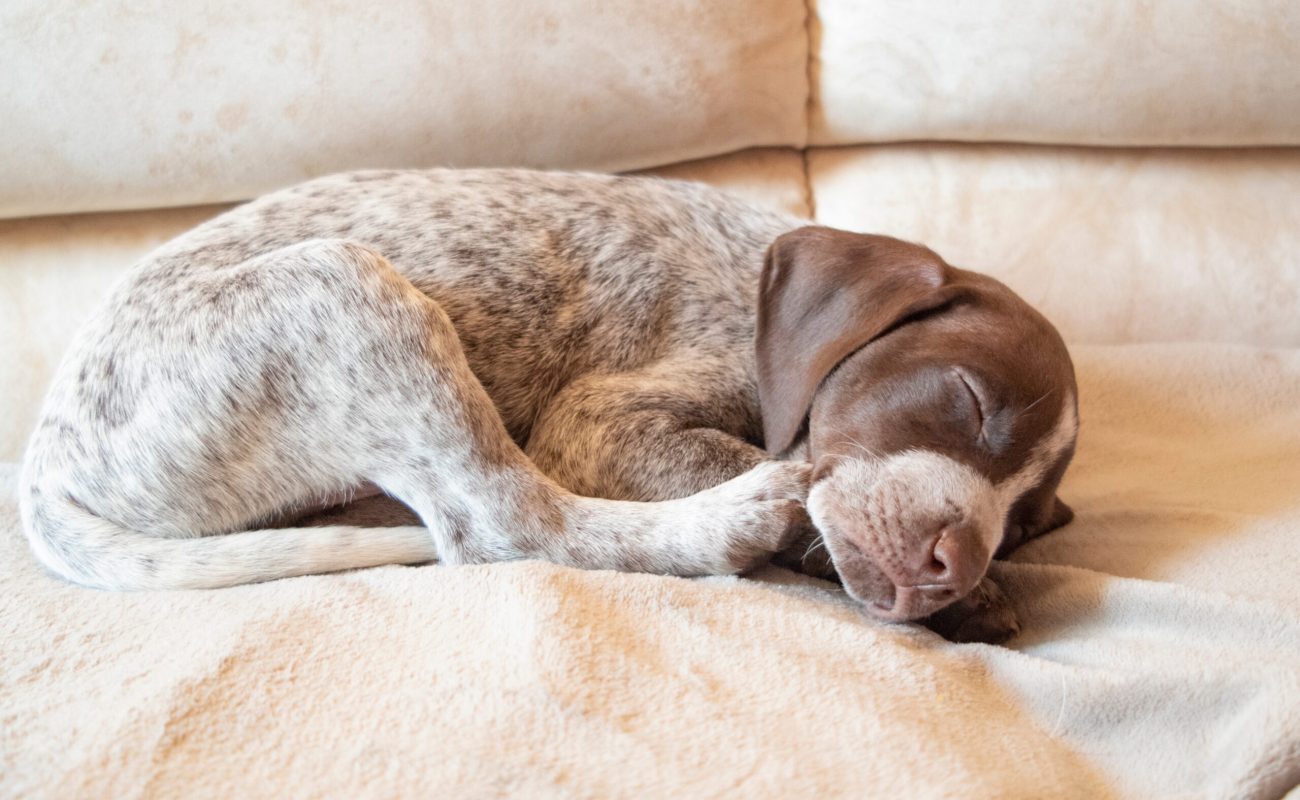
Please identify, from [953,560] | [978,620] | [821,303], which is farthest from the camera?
[821,303]

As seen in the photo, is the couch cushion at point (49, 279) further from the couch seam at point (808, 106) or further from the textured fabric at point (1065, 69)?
the textured fabric at point (1065, 69)

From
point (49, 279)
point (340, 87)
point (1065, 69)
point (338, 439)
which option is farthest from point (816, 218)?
point (49, 279)

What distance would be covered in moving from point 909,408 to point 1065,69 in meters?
1.53

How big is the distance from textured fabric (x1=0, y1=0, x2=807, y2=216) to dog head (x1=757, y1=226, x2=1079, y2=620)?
3.00ft

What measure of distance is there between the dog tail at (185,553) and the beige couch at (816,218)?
82 millimetres

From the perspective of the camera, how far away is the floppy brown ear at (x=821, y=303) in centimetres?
222

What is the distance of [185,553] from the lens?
6.98ft

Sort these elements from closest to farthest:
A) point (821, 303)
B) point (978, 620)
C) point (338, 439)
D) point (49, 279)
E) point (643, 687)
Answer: point (643, 687) → point (978, 620) → point (338, 439) → point (821, 303) → point (49, 279)

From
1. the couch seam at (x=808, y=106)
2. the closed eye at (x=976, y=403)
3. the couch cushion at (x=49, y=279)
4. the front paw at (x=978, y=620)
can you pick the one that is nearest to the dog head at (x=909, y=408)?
the closed eye at (x=976, y=403)

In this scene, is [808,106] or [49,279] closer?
[49,279]

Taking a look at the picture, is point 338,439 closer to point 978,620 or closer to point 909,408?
point 909,408

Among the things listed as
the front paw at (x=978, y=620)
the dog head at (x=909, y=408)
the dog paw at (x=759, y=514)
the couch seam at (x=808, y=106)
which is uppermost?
the couch seam at (x=808, y=106)

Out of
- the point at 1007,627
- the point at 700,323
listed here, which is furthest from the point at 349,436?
the point at 1007,627

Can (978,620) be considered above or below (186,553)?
below
